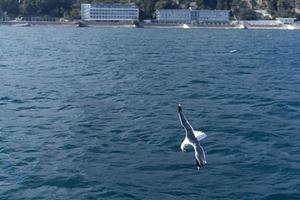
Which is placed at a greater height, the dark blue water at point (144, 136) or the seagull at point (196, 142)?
the seagull at point (196, 142)

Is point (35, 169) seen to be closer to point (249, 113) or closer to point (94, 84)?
point (249, 113)

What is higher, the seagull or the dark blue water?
the seagull

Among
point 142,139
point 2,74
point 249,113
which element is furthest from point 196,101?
point 2,74

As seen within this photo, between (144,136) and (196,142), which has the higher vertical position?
(196,142)

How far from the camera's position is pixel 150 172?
24.0m

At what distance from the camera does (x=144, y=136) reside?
29.9 m

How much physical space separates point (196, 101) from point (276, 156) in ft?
47.7

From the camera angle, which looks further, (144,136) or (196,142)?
(144,136)

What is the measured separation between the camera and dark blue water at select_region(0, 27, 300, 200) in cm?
2245

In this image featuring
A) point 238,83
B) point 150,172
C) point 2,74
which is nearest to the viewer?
point 150,172

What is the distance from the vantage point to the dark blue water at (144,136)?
22453mm

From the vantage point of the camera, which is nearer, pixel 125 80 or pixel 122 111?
pixel 122 111

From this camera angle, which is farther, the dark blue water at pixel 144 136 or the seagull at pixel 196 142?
the dark blue water at pixel 144 136

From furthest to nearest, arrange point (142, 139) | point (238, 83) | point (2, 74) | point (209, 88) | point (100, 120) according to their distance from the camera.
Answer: point (2, 74)
point (238, 83)
point (209, 88)
point (100, 120)
point (142, 139)
